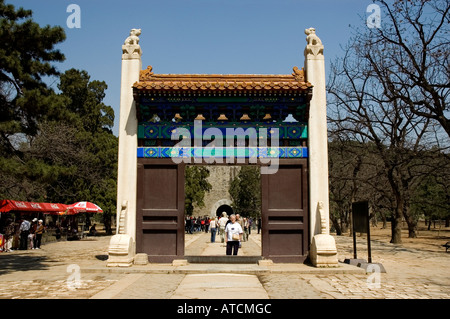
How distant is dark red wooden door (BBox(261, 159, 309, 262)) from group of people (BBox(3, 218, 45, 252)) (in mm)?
12824

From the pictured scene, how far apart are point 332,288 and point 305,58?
7231 millimetres

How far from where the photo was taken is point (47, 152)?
25.7 meters

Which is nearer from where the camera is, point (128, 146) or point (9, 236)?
point (128, 146)

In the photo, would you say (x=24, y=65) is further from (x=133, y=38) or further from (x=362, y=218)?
(x=362, y=218)

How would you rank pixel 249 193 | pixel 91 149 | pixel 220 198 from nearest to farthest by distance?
1. pixel 91 149
2. pixel 249 193
3. pixel 220 198

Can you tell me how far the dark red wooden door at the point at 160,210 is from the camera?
498 inches

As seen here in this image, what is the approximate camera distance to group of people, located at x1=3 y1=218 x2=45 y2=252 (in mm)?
19719

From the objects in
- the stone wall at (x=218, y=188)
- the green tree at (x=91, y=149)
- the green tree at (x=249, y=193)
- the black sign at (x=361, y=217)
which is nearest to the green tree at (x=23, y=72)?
the black sign at (x=361, y=217)

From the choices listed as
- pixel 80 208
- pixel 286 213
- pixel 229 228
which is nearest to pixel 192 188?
pixel 80 208

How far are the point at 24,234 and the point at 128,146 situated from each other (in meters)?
11.1

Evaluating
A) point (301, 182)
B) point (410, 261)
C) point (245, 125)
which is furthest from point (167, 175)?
point (410, 261)

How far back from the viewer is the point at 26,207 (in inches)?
881

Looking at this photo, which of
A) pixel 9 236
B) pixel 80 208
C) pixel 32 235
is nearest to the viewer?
pixel 9 236

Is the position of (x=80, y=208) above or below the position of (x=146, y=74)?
below
